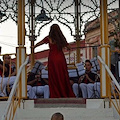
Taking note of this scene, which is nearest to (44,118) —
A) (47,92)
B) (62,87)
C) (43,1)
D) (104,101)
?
(104,101)

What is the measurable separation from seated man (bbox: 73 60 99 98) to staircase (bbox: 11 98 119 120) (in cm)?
169

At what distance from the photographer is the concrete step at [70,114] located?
9.48 metres

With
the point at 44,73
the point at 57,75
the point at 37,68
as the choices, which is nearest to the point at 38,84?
the point at 44,73

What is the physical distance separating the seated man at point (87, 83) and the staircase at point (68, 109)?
1.69 meters

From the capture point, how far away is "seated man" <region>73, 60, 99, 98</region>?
12.0 m

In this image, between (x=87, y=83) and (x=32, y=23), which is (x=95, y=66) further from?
(x=32, y=23)

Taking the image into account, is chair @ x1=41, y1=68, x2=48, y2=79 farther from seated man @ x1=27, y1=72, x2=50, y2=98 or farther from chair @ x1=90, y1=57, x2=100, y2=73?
chair @ x1=90, y1=57, x2=100, y2=73

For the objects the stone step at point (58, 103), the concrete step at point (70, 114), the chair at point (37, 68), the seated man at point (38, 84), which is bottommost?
the concrete step at point (70, 114)

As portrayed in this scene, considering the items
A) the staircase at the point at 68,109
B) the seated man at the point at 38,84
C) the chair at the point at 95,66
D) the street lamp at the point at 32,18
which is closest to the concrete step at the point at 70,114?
the staircase at the point at 68,109

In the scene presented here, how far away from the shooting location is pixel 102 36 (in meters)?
10.6

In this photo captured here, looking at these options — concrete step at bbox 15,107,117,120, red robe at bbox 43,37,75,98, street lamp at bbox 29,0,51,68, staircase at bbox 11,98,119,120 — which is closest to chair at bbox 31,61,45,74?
red robe at bbox 43,37,75,98

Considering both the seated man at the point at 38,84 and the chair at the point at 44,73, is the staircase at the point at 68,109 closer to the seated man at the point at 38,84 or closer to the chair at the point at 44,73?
the seated man at the point at 38,84

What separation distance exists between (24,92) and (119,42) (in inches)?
212

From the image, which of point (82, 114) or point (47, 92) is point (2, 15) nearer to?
point (47, 92)
